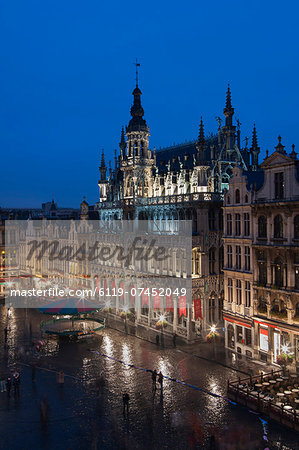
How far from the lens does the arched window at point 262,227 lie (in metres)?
42.9

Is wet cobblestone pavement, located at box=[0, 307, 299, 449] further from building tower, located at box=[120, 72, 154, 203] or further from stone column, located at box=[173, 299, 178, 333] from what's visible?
building tower, located at box=[120, 72, 154, 203]

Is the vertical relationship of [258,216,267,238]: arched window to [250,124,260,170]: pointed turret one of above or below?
below

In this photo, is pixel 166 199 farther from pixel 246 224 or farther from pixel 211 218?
pixel 246 224

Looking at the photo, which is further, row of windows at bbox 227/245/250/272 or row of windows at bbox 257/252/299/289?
row of windows at bbox 227/245/250/272

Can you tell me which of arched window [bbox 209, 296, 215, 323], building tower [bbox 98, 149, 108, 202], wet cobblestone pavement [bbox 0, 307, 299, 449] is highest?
building tower [bbox 98, 149, 108, 202]

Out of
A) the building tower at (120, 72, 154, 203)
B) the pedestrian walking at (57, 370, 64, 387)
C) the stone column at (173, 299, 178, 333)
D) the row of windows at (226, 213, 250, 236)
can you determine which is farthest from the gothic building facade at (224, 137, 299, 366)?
the building tower at (120, 72, 154, 203)

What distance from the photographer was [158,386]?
3672 centimetres

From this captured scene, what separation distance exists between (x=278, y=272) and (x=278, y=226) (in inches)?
173

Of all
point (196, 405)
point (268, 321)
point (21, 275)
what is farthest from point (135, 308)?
point (21, 275)

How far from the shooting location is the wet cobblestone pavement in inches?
1089

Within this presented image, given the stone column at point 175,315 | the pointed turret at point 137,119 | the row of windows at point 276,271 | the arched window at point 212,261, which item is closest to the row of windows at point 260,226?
the row of windows at point 276,271

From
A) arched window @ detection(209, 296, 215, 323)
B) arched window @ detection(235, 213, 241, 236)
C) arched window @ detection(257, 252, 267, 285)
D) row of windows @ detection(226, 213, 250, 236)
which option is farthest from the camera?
arched window @ detection(209, 296, 215, 323)

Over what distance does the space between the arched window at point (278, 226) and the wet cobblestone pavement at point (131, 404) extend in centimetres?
1278

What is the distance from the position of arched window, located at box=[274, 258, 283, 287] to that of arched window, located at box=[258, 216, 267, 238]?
2.99 meters
